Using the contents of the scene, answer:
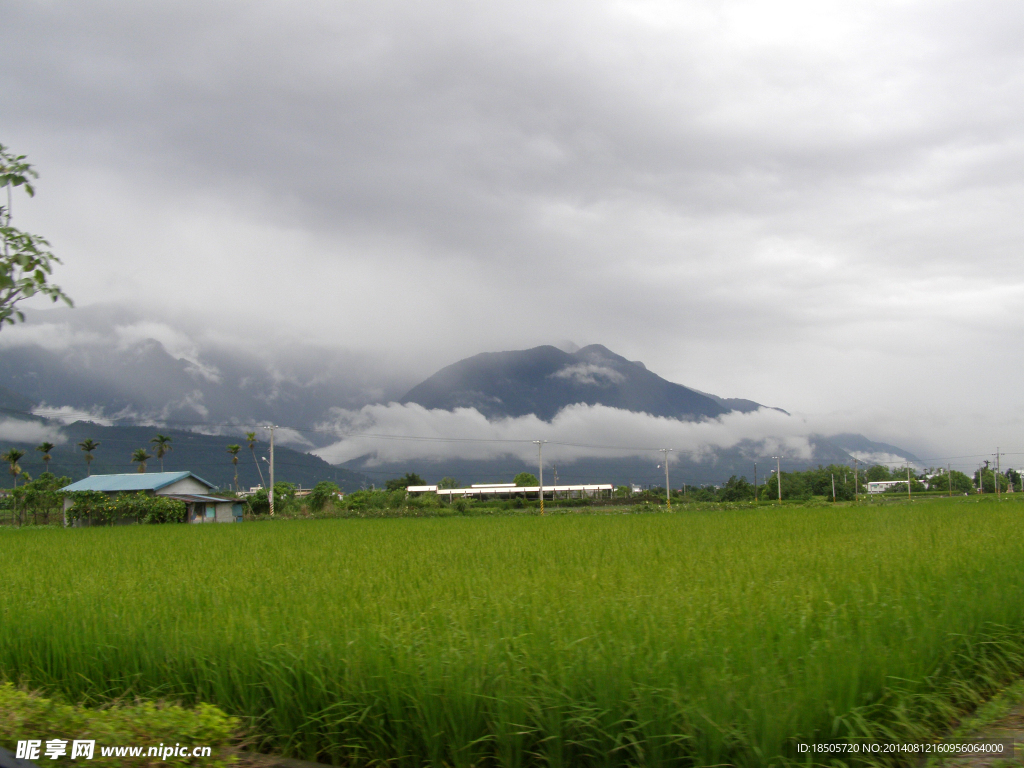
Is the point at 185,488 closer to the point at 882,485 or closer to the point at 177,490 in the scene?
the point at 177,490

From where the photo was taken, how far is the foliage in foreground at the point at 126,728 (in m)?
3.07

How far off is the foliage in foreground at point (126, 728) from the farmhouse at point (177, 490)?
1635 inches

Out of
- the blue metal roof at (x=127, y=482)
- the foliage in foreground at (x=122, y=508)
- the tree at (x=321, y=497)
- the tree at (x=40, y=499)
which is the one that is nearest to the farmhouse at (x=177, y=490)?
the blue metal roof at (x=127, y=482)

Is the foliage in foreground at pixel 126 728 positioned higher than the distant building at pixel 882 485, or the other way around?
the foliage in foreground at pixel 126 728

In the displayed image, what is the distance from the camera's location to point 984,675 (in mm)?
4141

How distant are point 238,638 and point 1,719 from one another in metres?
1.35

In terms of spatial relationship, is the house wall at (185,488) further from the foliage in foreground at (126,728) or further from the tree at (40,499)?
the foliage in foreground at (126,728)

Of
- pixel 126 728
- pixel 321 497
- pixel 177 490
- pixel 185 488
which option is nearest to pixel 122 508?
pixel 177 490

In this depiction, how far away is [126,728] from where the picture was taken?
10.5ft

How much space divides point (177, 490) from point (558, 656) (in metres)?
50.5

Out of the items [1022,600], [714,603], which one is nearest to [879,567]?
[1022,600]

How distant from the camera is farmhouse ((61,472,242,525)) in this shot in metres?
43.1

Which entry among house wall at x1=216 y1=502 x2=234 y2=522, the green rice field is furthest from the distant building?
the green rice field

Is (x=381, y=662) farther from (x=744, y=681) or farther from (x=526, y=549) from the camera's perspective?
(x=526, y=549)
